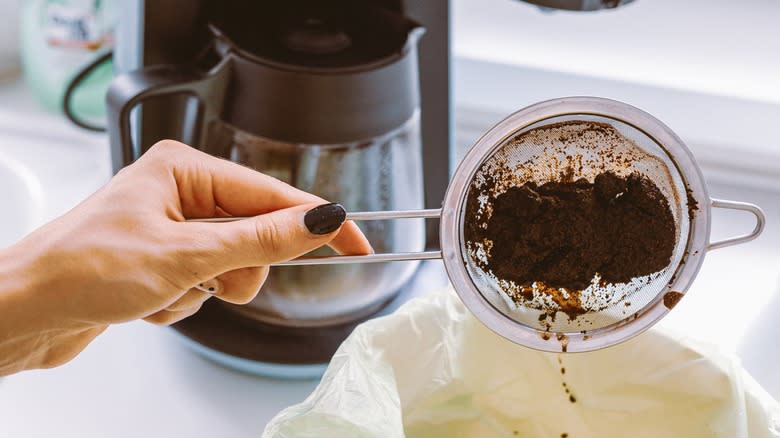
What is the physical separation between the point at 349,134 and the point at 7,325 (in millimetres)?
269

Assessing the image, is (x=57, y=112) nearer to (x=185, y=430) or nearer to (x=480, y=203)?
(x=185, y=430)

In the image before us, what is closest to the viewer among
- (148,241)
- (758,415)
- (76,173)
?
(148,241)

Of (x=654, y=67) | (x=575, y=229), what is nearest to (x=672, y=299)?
Result: (x=575, y=229)

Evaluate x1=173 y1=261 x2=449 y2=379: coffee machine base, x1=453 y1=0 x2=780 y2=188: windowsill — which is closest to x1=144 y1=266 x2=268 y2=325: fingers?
x1=173 y1=261 x2=449 y2=379: coffee machine base

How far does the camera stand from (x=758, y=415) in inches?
23.1

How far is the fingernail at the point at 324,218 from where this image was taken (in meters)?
0.47

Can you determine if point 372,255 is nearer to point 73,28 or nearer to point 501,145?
point 501,145

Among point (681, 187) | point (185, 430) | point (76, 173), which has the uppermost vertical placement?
point (681, 187)

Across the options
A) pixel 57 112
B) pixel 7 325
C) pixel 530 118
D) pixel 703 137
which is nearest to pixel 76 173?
pixel 57 112

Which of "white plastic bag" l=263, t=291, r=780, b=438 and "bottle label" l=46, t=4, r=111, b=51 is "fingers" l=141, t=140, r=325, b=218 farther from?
"bottle label" l=46, t=4, r=111, b=51

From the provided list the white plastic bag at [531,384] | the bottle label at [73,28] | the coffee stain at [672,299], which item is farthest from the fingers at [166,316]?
the bottle label at [73,28]

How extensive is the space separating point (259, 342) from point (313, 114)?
19 centimetres

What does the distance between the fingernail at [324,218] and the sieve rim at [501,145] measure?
0.24ft

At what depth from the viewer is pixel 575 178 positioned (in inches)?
22.0
